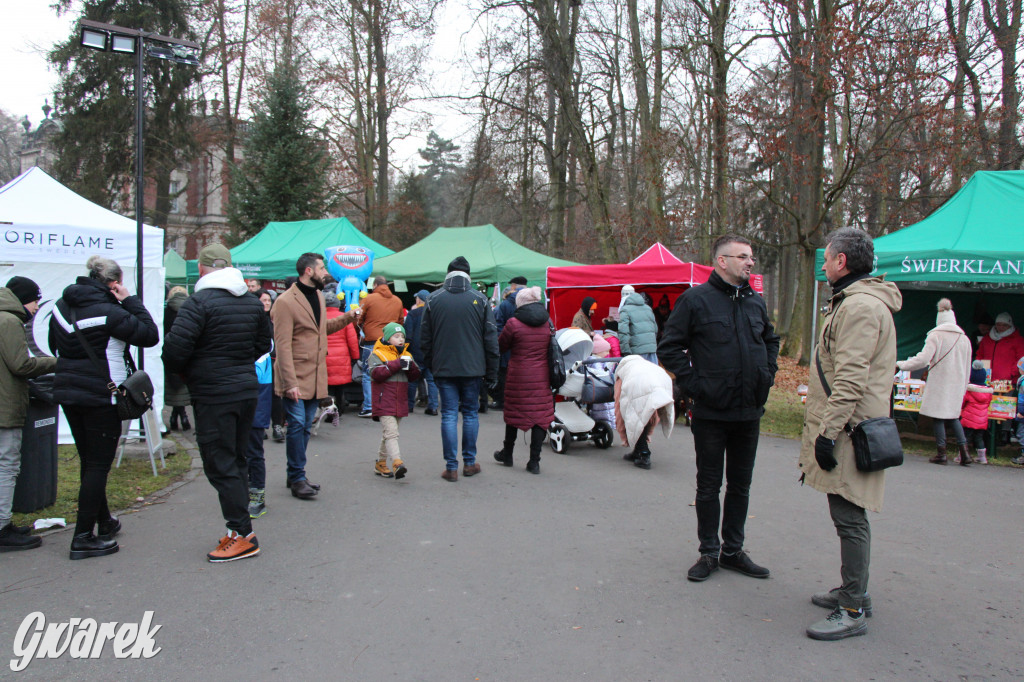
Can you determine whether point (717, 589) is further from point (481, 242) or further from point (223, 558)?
point (481, 242)

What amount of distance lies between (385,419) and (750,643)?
4022mm

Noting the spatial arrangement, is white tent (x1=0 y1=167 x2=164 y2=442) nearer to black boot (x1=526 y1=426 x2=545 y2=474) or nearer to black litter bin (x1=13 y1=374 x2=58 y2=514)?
black litter bin (x1=13 y1=374 x2=58 y2=514)

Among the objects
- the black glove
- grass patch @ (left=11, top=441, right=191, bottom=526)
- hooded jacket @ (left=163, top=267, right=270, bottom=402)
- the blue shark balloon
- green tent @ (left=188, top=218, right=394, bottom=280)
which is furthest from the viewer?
green tent @ (left=188, top=218, right=394, bottom=280)

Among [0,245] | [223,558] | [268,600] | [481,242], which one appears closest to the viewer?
[268,600]

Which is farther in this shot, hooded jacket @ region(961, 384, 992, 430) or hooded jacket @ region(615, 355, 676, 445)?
hooded jacket @ region(961, 384, 992, 430)

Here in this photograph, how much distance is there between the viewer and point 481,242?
53.7 feet

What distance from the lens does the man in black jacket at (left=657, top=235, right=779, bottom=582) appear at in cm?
405

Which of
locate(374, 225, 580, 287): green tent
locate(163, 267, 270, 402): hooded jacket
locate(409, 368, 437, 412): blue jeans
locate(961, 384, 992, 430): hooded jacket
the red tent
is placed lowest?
locate(409, 368, 437, 412): blue jeans

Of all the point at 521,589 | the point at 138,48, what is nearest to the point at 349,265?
the point at 138,48

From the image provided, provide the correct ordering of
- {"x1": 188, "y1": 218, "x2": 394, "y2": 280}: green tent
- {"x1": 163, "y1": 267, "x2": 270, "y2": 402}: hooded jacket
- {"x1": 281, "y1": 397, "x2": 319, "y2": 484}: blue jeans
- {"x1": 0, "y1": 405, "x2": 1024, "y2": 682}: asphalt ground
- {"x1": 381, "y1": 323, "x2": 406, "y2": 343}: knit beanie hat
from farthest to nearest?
{"x1": 188, "y1": 218, "x2": 394, "y2": 280}: green tent
{"x1": 381, "y1": 323, "x2": 406, "y2": 343}: knit beanie hat
{"x1": 281, "y1": 397, "x2": 319, "y2": 484}: blue jeans
{"x1": 163, "y1": 267, "x2": 270, "y2": 402}: hooded jacket
{"x1": 0, "y1": 405, "x2": 1024, "y2": 682}: asphalt ground

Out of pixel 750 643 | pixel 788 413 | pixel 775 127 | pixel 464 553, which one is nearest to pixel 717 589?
pixel 750 643

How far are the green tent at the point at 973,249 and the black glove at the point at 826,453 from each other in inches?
219

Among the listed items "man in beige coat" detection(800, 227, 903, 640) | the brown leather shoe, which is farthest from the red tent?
"man in beige coat" detection(800, 227, 903, 640)

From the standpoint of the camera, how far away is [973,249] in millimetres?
8273
